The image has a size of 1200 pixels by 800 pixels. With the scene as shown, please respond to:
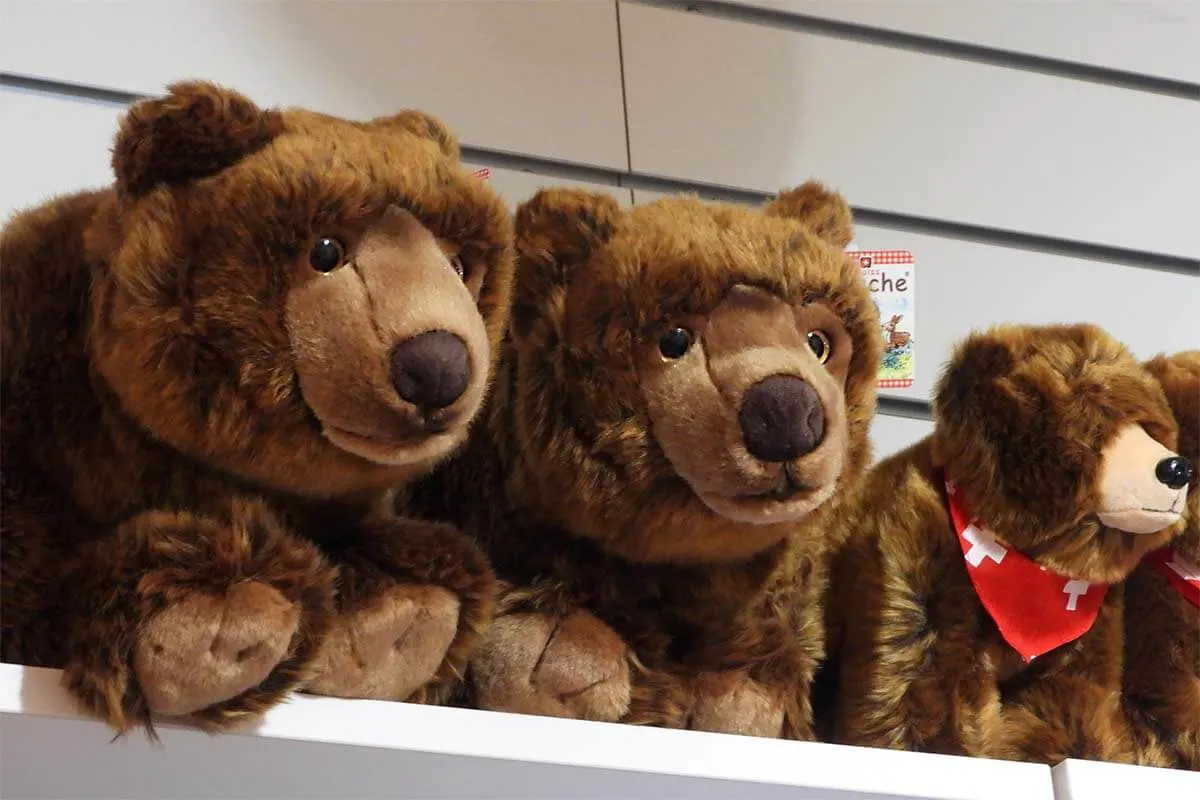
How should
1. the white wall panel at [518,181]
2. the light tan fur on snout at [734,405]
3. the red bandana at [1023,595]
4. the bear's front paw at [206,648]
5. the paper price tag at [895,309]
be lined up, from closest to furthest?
the bear's front paw at [206,648]
the light tan fur on snout at [734,405]
the red bandana at [1023,595]
the paper price tag at [895,309]
the white wall panel at [518,181]

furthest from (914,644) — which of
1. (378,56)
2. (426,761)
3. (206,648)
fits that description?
(378,56)

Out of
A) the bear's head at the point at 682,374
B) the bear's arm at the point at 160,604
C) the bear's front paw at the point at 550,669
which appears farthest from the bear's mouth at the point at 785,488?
the bear's arm at the point at 160,604

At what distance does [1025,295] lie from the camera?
118cm

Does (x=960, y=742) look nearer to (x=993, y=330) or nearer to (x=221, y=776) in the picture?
(x=993, y=330)

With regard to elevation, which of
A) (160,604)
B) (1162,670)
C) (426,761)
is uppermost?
(160,604)

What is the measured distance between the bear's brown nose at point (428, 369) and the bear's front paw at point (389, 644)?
0.32 ft

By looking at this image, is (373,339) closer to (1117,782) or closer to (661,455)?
(661,455)

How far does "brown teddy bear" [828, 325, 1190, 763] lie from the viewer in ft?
2.09

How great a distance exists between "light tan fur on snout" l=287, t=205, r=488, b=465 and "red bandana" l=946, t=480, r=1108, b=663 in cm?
34

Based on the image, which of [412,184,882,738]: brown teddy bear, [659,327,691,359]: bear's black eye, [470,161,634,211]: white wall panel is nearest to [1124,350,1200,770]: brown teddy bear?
[412,184,882,738]: brown teddy bear

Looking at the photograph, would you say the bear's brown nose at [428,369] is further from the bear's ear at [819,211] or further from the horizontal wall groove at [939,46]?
the horizontal wall groove at [939,46]

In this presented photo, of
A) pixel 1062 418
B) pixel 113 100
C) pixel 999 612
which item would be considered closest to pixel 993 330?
pixel 1062 418

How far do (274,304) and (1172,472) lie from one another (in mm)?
517

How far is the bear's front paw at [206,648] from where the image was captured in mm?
433
